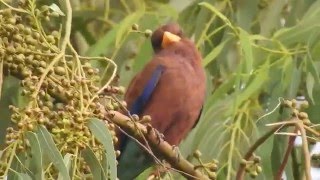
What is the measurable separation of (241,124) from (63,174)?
1.05 m

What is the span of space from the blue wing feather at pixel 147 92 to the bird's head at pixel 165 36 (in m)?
0.08

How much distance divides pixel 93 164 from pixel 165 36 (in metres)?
1.33

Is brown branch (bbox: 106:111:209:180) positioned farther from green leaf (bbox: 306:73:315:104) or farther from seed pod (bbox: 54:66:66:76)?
green leaf (bbox: 306:73:315:104)

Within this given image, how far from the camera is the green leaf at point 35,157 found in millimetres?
1657

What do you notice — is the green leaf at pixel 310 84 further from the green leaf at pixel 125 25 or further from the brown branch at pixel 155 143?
the green leaf at pixel 125 25

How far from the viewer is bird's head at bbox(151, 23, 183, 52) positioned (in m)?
2.94

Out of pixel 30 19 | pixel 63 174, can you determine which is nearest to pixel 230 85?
pixel 30 19

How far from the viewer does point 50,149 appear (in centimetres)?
165

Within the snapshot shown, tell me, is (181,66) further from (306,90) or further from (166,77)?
(306,90)

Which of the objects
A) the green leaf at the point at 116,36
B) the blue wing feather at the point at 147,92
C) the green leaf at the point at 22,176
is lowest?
the blue wing feather at the point at 147,92

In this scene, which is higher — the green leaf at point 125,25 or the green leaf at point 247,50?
the green leaf at point 247,50

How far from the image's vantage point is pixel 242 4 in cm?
279

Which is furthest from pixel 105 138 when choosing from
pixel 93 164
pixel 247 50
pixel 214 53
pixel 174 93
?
pixel 174 93

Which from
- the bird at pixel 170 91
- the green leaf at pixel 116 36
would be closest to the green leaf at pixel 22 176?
the green leaf at pixel 116 36
